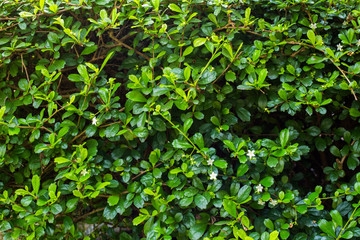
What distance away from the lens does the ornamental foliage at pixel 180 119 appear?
1.26 m

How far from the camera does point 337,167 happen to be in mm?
1495

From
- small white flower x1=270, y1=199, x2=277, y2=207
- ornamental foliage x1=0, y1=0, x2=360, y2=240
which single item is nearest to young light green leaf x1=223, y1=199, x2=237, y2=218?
ornamental foliage x1=0, y1=0, x2=360, y2=240

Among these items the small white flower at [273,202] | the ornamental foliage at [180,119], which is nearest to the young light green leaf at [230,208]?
the ornamental foliage at [180,119]

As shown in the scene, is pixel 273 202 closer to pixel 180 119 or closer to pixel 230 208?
pixel 230 208

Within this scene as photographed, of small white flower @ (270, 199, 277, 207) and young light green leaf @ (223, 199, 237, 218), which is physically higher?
young light green leaf @ (223, 199, 237, 218)

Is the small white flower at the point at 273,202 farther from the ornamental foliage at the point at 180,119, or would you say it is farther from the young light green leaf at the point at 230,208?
the young light green leaf at the point at 230,208

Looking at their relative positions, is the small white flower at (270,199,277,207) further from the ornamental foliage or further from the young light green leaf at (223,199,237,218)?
the young light green leaf at (223,199,237,218)

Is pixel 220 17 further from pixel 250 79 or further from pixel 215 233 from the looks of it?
pixel 215 233

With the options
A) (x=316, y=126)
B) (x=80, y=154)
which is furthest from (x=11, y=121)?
(x=316, y=126)

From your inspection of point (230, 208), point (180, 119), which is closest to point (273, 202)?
point (230, 208)

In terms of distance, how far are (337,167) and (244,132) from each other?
0.48 m

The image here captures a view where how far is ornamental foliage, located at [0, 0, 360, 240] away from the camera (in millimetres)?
1256

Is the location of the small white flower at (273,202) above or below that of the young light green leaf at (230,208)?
below

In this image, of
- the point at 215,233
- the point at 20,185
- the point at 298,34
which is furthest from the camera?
the point at 20,185
